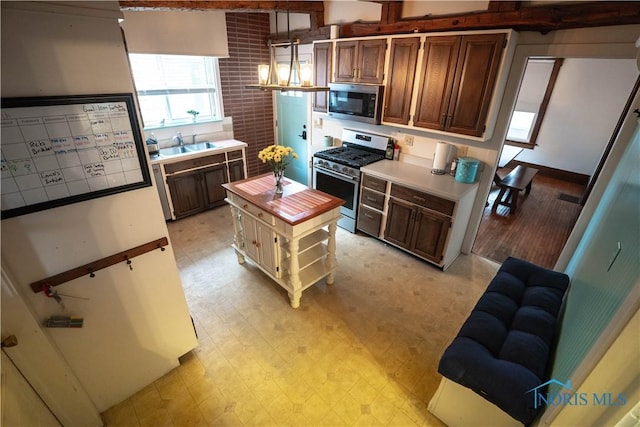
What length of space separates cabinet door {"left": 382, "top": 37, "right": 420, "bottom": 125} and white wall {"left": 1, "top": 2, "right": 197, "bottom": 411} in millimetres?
2588

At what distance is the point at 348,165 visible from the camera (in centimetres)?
353

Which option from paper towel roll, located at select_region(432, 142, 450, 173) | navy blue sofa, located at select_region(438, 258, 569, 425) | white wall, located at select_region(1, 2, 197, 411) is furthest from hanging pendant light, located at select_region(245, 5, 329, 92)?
navy blue sofa, located at select_region(438, 258, 569, 425)

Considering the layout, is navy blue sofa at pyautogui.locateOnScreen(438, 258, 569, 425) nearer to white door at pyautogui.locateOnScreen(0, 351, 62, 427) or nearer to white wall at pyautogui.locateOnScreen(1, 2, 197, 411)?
white wall at pyautogui.locateOnScreen(1, 2, 197, 411)

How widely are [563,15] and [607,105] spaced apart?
4.23 m

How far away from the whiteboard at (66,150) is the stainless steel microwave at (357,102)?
2.56 m

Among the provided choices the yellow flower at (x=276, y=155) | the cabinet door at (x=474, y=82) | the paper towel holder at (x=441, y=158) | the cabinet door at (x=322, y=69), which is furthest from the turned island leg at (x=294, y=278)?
the cabinet door at (x=322, y=69)

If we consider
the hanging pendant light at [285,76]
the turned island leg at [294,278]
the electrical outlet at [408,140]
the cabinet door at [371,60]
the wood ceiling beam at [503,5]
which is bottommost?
the turned island leg at [294,278]

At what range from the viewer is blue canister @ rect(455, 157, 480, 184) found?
296 cm

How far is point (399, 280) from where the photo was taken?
3037 mm

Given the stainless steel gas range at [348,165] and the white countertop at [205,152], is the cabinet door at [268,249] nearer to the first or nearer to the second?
the stainless steel gas range at [348,165]

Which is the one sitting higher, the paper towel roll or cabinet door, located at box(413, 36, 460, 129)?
cabinet door, located at box(413, 36, 460, 129)

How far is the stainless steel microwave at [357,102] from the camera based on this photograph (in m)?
3.30

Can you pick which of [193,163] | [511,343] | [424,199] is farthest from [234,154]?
[511,343]

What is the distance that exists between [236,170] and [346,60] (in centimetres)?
227
